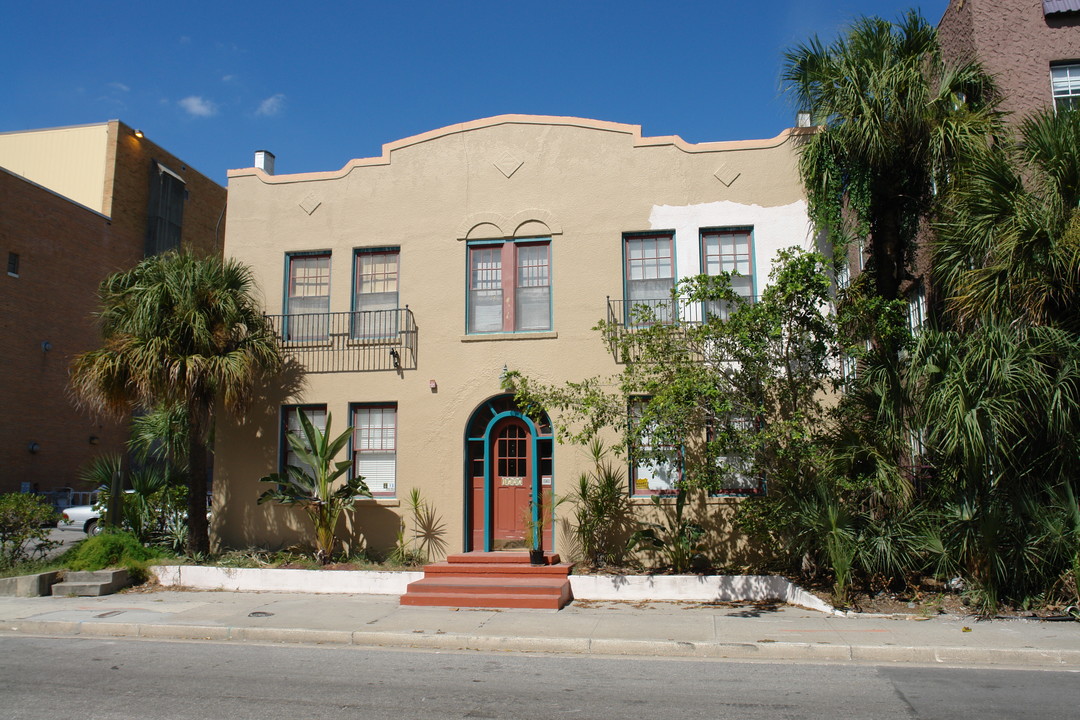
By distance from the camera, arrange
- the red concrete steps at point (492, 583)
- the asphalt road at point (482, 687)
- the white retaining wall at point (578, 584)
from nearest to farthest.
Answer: the asphalt road at point (482, 687)
the red concrete steps at point (492, 583)
the white retaining wall at point (578, 584)

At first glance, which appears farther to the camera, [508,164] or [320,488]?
[508,164]

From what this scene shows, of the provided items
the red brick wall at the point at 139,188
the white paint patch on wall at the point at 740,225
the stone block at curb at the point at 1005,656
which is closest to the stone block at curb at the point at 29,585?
the white paint patch on wall at the point at 740,225

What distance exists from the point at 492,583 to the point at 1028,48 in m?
12.2

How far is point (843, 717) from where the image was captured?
6.48 m

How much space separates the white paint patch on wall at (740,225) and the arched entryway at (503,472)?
380 cm

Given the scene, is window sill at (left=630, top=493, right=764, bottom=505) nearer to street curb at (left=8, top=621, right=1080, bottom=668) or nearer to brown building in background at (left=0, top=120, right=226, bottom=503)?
street curb at (left=8, top=621, right=1080, bottom=668)

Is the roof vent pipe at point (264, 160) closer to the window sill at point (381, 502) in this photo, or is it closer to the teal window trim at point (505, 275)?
the teal window trim at point (505, 275)

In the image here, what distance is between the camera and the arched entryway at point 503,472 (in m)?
14.0

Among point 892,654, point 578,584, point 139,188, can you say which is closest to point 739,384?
point 578,584

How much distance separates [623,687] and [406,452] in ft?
25.0

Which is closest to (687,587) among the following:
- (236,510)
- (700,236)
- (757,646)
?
(757,646)

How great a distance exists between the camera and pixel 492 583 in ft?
40.0

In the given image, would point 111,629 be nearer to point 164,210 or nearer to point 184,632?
point 184,632

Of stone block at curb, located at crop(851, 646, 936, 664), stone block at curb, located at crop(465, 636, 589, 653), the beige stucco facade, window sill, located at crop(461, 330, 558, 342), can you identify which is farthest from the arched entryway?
stone block at curb, located at crop(851, 646, 936, 664)
